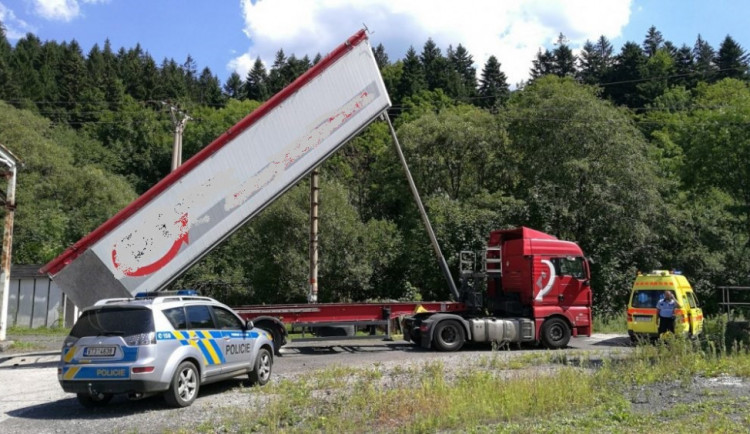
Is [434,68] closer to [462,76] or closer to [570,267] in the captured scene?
[462,76]

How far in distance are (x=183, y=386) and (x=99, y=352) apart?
123 cm

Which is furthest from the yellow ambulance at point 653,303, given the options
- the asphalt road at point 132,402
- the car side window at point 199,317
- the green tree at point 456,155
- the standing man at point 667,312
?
the green tree at point 456,155

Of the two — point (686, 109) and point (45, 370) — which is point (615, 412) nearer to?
point (45, 370)

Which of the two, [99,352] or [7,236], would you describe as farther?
[7,236]

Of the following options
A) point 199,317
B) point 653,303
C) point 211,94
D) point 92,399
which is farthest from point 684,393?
point 211,94

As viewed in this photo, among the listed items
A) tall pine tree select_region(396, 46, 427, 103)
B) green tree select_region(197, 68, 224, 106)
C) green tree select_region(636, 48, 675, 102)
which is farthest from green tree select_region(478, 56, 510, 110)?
green tree select_region(197, 68, 224, 106)

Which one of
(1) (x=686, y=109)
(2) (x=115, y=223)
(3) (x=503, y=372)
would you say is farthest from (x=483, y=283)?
(1) (x=686, y=109)

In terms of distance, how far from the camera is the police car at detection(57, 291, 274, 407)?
26.9ft

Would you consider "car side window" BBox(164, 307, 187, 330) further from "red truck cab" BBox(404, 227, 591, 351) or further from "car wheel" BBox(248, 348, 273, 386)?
"red truck cab" BBox(404, 227, 591, 351)

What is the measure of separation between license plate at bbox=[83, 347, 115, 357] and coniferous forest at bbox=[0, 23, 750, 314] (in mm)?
20376

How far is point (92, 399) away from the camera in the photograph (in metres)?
9.04

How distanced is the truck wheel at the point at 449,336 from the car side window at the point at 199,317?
7286 millimetres

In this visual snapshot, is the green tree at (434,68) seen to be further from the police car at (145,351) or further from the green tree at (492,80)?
the police car at (145,351)

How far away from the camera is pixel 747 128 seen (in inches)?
1050
